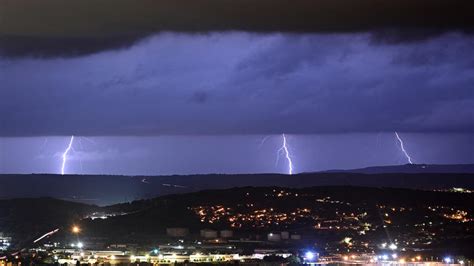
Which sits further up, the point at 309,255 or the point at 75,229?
the point at 75,229

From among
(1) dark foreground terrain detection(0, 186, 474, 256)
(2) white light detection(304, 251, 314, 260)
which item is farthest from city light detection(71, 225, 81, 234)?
(2) white light detection(304, 251, 314, 260)

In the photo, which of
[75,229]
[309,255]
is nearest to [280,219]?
[75,229]

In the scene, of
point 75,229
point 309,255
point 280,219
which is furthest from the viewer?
point 280,219

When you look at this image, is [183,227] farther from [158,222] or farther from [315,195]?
[315,195]

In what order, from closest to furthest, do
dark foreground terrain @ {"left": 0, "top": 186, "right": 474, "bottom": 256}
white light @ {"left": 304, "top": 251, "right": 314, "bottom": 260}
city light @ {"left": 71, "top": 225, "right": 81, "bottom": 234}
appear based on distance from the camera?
1. white light @ {"left": 304, "top": 251, "right": 314, "bottom": 260}
2. dark foreground terrain @ {"left": 0, "top": 186, "right": 474, "bottom": 256}
3. city light @ {"left": 71, "top": 225, "right": 81, "bottom": 234}

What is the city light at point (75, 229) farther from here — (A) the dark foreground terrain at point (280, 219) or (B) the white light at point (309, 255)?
(B) the white light at point (309, 255)

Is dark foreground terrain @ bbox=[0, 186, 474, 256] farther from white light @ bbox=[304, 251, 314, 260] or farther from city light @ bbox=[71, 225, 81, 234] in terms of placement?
white light @ bbox=[304, 251, 314, 260]

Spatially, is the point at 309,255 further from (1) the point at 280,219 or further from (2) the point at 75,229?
(2) the point at 75,229

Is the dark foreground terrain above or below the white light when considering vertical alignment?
above

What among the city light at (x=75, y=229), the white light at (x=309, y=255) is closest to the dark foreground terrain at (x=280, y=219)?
the city light at (x=75, y=229)

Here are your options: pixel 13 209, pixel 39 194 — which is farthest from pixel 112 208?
pixel 39 194

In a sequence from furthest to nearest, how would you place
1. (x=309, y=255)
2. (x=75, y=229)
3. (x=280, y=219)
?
(x=280, y=219) → (x=75, y=229) → (x=309, y=255)
